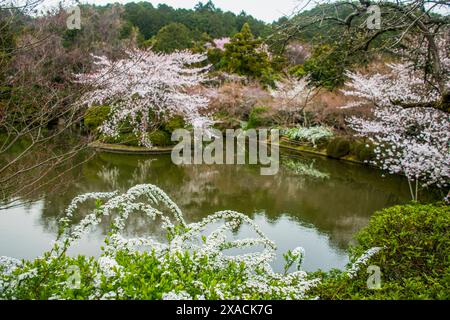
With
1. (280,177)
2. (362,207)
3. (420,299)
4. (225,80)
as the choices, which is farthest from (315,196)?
(225,80)

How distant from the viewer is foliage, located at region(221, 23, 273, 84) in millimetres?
27066

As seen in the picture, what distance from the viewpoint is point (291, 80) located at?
24.2 m

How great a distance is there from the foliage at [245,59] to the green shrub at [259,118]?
4263 mm

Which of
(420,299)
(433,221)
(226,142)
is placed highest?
(226,142)

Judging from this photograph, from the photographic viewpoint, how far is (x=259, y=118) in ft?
75.9

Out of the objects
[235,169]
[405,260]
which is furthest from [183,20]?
[405,260]

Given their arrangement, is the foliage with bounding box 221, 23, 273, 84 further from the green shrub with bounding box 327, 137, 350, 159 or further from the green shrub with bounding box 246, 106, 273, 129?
the green shrub with bounding box 327, 137, 350, 159

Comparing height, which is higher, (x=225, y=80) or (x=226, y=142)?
(x=225, y=80)

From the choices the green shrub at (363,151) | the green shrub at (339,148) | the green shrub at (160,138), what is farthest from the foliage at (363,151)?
the green shrub at (160,138)

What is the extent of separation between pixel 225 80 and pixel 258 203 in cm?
1677

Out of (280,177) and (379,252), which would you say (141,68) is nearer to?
(280,177)

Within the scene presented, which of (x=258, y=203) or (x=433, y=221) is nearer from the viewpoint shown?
(x=433, y=221)

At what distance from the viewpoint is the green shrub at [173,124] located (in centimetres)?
1762

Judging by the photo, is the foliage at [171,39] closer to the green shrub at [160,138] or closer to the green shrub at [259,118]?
the green shrub at [259,118]
